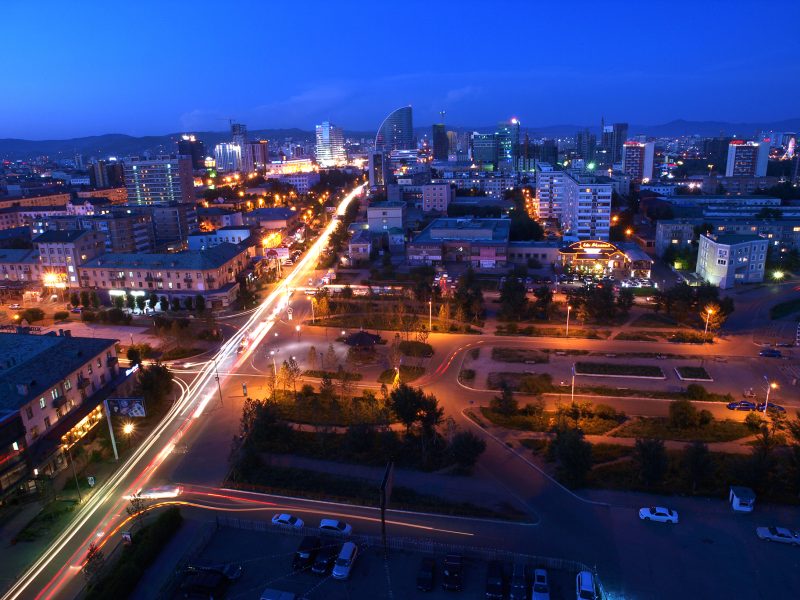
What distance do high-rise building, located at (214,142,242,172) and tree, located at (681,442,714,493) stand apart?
93682mm

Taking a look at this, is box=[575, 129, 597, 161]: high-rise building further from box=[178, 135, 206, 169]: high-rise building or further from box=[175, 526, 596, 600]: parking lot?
box=[175, 526, 596, 600]: parking lot

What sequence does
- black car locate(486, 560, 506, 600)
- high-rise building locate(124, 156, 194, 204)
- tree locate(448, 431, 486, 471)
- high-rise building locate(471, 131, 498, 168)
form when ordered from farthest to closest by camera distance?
high-rise building locate(471, 131, 498, 168) → high-rise building locate(124, 156, 194, 204) → tree locate(448, 431, 486, 471) → black car locate(486, 560, 506, 600)

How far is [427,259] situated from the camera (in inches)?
1250

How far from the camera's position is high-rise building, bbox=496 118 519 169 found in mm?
82875

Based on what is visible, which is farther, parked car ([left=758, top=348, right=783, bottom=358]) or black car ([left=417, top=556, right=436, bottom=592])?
parked car ([left=758, top=348, right=783, bottom=358])

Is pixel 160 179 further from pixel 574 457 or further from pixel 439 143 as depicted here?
pixel 439 143

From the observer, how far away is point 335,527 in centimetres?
956

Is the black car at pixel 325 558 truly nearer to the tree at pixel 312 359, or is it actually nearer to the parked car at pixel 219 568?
the parked car at pixel 219 568

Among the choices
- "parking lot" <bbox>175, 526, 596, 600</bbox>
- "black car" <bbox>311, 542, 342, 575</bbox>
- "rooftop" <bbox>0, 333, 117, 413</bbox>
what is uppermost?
"rooftop" <bbox>0, 333, 117, 413</bbox>

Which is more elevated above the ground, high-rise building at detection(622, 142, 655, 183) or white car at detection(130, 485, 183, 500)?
high-rise building at detection(622, 142, 655, 183)

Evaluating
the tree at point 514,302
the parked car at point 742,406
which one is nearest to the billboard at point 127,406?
the tree at point 514,302

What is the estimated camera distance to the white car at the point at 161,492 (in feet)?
35.4

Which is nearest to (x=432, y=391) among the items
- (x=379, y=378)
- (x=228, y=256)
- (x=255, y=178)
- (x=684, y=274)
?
(x=379, y=378)

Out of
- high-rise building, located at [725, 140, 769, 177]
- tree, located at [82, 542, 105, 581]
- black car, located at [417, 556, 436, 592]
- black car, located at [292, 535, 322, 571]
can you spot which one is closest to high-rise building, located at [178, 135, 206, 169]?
high-rise building, located at [725, 140, 769, 177]
